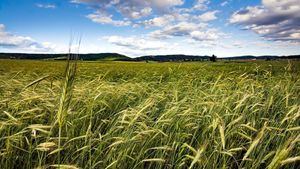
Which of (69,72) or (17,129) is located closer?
(69,72)

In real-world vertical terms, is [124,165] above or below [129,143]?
below

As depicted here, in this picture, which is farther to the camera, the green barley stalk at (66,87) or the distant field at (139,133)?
the distant field at (139,133)

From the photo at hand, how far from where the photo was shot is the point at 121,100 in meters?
4.69

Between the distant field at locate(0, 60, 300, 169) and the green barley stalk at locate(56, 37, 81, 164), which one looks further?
the distant field at locate(0, 60, 300, 169)

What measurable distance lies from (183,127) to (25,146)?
1686 millimetres

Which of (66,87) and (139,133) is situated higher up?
(66,87)

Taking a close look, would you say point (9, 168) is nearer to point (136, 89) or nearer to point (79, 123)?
point (79, 123)

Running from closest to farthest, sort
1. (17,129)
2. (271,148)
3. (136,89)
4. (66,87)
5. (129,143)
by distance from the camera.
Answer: (66,87), (129,143), (17,129), (271,148), (136,89)

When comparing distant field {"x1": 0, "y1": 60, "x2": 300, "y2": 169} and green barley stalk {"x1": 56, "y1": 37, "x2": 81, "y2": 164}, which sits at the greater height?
green barley stalk {"x1": 56, "y1": 37, "x2": 81, "y2": 164}

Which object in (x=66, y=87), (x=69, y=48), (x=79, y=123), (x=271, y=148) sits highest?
(x=69, y=48)

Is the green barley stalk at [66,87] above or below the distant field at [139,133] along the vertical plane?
above

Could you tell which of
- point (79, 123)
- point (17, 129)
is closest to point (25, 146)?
point (17, 129)

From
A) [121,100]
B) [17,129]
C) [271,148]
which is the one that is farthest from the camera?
[121,100]

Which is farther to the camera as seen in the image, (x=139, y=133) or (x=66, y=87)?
(x=139, y=133)
